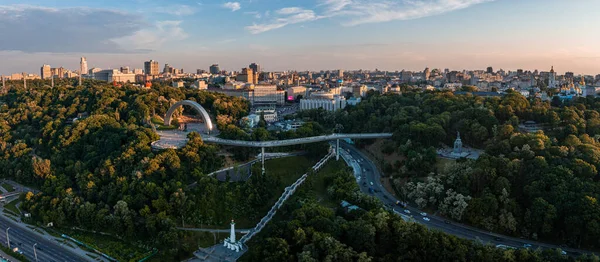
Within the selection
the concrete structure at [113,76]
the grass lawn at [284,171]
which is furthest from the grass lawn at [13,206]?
the concrete structure at [113,76]

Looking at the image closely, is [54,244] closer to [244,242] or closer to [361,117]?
[244,242]

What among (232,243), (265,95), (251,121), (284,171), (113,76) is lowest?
(232,243)

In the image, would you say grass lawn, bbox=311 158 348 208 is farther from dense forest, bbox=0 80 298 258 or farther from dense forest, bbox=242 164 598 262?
dense forest, bbox=242 164 598 262

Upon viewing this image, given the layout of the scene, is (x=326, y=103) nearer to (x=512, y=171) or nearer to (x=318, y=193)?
(x=318, y=193)

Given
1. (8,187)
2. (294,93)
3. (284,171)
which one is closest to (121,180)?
(284,171)

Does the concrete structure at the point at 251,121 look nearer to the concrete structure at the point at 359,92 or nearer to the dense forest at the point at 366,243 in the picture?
the dense forest at the point at 366,243

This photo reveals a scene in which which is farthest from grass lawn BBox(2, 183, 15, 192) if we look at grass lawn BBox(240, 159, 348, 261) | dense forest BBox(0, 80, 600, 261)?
grass lawn BBox(240, 159, 348, 261)

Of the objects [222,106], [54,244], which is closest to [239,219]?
[54,244]

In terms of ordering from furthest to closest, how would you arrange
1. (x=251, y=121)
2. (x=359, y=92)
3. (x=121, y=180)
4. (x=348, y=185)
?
(x=359, y=92) → (x=251, y=121) → (x=121, y=180) → (x=348, y=185)
